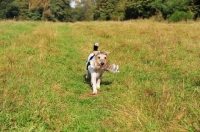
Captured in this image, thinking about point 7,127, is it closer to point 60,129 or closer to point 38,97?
point 60,129

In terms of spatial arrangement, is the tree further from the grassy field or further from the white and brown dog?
the white and brown dog

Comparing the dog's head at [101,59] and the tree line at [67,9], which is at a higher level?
the tree line at [67,9]

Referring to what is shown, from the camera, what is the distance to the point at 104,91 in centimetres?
615

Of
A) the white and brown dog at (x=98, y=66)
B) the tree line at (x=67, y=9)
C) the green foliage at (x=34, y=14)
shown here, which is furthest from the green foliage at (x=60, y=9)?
the white and brown dog at (x=98, y=66)

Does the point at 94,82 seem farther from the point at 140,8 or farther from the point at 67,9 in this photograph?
the point at 67,9

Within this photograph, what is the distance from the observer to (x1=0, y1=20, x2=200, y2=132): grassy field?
3.83m

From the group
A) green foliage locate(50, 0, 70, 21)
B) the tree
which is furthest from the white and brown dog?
green foliage locate(50, 0, 70, 21)

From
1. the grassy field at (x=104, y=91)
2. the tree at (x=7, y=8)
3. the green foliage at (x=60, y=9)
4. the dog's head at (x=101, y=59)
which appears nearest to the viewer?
the grassy field at (x=104, y=91)

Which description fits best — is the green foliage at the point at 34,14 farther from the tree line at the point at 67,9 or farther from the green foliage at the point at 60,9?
the green foliage at the point at 60,9

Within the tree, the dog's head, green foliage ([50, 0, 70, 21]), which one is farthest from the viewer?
green foliage ([50, 0, 70, 21])

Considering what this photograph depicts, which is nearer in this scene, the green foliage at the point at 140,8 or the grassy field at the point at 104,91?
the grassy field at the point at 104,91

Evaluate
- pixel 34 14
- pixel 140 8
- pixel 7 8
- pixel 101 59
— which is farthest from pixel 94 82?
pixel 34 14

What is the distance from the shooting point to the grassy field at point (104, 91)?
383 centimetres

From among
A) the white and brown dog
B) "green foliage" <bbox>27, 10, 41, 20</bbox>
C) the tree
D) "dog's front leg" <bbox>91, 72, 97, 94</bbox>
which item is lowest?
"dog's front leg" <bbox>91, 72, 97, 94</bbox>
